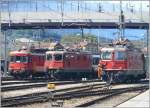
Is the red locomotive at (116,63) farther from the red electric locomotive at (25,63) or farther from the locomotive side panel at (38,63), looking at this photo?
the locomotive side panel at (38,63)

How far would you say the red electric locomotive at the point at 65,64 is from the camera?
45.5 meters

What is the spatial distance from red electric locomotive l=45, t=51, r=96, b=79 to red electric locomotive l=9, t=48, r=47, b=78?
39.8 inches

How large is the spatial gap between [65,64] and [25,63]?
3.41 m

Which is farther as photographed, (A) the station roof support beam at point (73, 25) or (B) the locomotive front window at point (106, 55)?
(A) the station roof support beam at point (73, 25)

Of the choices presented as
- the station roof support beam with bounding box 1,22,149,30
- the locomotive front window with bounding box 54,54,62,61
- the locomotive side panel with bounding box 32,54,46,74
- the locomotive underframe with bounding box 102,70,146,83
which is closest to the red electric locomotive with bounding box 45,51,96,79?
the locomotive front window with bounding box 54,54,62,61

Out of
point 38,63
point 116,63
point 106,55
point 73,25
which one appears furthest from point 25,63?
point 73,25

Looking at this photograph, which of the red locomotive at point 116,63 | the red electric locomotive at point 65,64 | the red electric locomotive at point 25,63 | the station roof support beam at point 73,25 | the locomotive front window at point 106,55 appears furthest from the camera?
the station roof support beam at point 73,25

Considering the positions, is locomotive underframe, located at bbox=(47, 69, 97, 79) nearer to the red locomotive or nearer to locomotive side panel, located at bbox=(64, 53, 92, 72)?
locomotive side panel, located at bbox=(64, 53, 92, 72)

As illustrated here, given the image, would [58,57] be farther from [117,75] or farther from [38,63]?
[117,75]

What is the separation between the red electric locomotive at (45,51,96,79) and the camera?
45531 millimetres

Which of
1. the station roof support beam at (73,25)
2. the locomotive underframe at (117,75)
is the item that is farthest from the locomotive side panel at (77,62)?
the station roof support beam at (73,25)

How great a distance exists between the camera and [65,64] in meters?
45.5

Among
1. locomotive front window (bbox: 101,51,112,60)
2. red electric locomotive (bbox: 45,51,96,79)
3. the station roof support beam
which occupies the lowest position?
red electric locomotive (bbox: 45,51,96,79)

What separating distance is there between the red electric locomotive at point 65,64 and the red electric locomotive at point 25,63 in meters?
1.01
